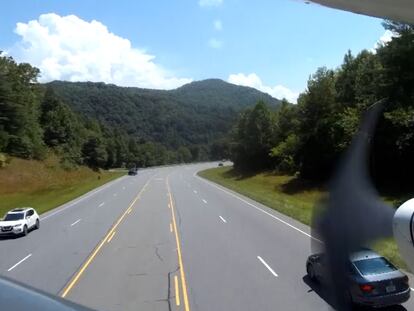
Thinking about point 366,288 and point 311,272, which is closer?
point 366,288

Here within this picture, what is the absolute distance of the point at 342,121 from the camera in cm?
6238

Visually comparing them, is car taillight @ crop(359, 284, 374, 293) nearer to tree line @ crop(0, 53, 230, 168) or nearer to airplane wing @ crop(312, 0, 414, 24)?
airplane wing @ crop(312, 0, 414, 24)

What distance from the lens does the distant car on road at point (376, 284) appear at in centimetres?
1160

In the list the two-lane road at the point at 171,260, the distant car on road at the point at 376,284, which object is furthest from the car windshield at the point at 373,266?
the two-lane road at the point at 171,260

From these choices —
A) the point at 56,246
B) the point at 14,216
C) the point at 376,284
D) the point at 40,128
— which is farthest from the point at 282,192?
the point at 40,128

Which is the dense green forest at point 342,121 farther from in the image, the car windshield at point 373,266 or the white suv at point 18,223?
the car windshield at point 373,266

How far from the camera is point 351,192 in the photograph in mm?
6086

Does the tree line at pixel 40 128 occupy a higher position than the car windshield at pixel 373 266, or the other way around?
the tree line at pixel 40 128

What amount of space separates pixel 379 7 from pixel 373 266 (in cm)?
798

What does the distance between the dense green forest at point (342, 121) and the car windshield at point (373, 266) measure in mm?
38697

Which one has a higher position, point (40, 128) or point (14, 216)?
point (40, 128)

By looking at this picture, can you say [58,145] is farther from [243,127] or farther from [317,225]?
[317,225]

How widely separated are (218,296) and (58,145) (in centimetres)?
11512

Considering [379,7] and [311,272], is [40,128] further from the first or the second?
[379,7]
